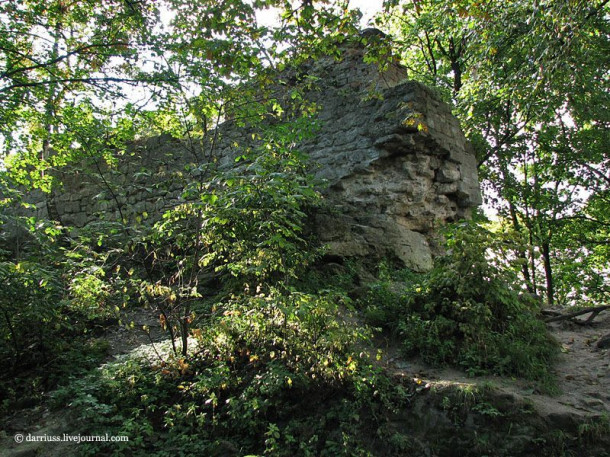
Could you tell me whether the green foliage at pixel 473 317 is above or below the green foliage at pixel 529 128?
below

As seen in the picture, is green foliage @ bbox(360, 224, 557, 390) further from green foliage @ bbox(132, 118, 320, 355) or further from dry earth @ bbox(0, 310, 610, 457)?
green foliage @ bbox(132, 118, 320, 355)

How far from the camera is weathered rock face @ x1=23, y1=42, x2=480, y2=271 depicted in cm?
566

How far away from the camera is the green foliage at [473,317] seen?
11.1ft

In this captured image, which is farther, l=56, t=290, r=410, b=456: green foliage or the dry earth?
l=56, t=290, r=410, b=456: green foliage

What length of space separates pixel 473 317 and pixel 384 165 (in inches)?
121

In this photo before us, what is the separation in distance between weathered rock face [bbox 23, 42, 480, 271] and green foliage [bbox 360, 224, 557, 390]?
147 cm

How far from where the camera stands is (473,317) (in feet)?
11.8

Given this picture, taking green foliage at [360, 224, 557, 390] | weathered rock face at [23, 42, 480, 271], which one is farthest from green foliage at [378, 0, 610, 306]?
green foliage at [360, 224, 557, 390]

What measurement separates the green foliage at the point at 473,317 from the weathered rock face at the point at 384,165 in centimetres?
147

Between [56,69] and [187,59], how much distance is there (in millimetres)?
1788

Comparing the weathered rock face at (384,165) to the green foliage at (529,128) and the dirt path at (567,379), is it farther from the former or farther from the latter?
the dirt path at (567,379)

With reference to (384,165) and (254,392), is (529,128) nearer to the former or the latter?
(384,165)

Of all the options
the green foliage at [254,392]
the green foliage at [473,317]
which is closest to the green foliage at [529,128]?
the green foliage at [473,317]

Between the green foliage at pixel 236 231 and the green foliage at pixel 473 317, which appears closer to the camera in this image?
the green foliage at pixel 473 317
